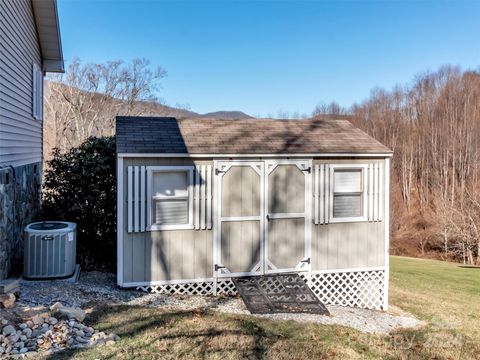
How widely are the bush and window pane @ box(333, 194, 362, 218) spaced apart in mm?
4478

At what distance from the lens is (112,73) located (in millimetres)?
31484

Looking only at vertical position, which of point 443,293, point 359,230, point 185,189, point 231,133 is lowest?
point 443,293

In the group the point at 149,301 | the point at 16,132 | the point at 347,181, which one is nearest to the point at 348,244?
the point at 347,181

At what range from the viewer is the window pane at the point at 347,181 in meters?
7.70

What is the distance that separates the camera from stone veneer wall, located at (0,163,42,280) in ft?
19.9

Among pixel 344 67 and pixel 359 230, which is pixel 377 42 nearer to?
pixel 344 67

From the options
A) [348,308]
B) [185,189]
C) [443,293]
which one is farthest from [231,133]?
[443,293]

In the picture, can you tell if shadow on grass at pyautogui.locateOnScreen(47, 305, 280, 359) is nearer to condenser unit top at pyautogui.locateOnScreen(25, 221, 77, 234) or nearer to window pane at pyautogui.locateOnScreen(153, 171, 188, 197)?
condenser unit top at pyautogui.locateOnScreen(25, 221, 77, 234)

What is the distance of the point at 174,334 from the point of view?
448 cm

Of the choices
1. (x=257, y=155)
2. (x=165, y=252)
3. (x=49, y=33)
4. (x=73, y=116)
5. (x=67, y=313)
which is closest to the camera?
(x=67, y=313)

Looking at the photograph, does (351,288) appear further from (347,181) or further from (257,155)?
(257,155)

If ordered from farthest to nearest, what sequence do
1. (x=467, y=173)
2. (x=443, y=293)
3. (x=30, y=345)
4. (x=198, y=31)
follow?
(x=198, y=31)
(x=467, y=173)
(x=443, y=293)
(x=30, y=345)

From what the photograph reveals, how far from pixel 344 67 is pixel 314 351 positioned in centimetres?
3407

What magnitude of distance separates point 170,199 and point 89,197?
2.54m
